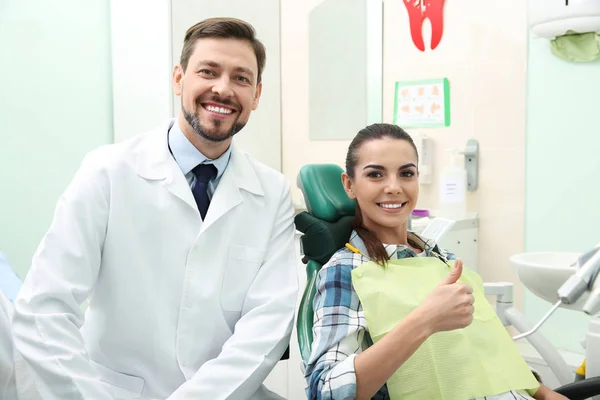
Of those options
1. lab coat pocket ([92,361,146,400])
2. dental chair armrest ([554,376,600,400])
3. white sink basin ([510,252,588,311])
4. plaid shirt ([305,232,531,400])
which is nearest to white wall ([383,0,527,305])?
white sink basin ([510,252,588,311])

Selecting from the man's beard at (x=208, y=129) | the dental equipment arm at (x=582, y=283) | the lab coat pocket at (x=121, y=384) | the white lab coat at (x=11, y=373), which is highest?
the man's beard at (x=208, y=129)

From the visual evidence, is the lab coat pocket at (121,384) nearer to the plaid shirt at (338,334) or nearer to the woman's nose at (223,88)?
the plaid shirt at (338,334)

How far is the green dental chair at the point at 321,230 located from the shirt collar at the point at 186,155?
0.20m

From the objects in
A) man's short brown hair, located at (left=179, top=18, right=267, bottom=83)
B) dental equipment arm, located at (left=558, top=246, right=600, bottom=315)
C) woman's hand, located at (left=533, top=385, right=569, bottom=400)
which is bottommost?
woman's hand, located at (left=533, top=385, right=569, bottom=400)

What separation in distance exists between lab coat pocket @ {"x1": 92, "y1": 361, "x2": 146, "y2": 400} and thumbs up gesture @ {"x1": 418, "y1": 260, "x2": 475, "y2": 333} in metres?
0.64

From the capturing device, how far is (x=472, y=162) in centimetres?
257

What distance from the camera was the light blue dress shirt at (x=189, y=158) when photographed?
1.46 metres

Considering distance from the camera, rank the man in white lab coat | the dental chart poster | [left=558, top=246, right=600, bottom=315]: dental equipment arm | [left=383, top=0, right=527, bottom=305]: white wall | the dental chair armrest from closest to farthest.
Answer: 1. [left=558, top=246, right=600, bottom=315]: dental equipment arm
2. the man in white lab coat
3. the dental chair armrest
4. [left=383, top=0, right=527, bottom=305]: white wall
5. the dental chart poster

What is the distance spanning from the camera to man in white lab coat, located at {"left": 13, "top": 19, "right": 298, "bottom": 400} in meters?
1.23

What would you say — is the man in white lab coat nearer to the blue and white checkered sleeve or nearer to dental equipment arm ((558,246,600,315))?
the blue and white checkered sleeve

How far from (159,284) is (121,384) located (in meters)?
0.23

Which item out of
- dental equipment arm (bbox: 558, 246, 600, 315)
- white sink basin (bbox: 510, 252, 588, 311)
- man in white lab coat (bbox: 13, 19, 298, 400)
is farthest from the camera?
white sink basin (bbox: 510, 252, 588, 311)

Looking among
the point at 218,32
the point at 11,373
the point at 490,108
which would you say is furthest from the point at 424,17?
the point at 11,373

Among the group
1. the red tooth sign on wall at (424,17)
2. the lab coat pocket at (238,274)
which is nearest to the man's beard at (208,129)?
the lab coat pocket at (238,274)
